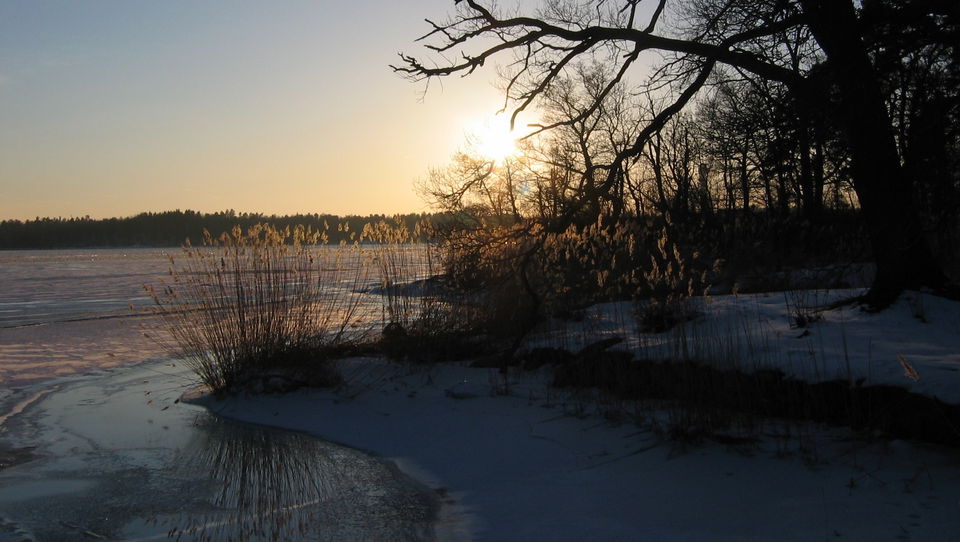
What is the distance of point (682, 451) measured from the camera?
551cm

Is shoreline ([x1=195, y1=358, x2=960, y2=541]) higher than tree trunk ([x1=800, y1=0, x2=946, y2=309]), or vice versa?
tree trunk ([x1=800, y1=0, x2=946, y2=309])

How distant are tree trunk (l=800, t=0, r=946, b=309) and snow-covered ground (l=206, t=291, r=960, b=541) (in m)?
0.34

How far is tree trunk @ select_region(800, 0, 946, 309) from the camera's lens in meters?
6.96

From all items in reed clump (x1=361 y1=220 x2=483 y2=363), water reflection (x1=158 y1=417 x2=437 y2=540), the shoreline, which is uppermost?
reed clump (x1=361 y1=220 x2=483 y2=363)

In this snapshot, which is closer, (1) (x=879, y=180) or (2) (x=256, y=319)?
(1) (x=879, y=180)

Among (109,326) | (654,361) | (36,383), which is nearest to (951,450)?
(654,361)

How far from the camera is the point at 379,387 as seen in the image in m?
8.70

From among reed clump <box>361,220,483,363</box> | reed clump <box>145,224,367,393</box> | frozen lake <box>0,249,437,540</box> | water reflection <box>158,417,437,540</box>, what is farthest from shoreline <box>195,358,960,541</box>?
reed clump <box>361,220,483,363</box>

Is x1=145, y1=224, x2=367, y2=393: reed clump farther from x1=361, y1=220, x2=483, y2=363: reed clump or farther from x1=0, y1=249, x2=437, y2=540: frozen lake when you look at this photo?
x1=361, y1=220, x2=483, y2=363: reed clump

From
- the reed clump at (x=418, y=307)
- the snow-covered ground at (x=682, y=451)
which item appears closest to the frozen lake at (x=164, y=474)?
the snow-covered ground at (x=682, y=451)

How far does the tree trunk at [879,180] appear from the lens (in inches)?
274

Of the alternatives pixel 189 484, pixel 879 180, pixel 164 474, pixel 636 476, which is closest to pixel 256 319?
pixel 164 474

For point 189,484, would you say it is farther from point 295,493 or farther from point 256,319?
point 256,319

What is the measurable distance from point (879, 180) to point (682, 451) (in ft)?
12.4
